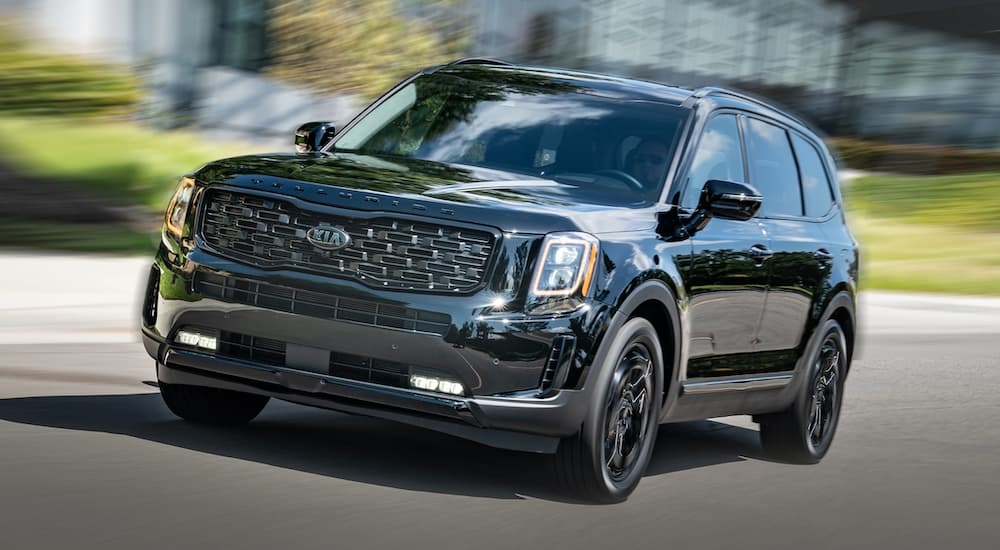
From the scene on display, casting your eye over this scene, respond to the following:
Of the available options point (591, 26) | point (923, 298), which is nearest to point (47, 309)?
point (923, 298)

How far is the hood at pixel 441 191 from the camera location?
267 inches

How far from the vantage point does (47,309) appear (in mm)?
12289

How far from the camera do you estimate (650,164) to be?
7.98m

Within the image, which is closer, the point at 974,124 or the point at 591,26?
the point at 591,26

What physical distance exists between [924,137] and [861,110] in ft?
5.68

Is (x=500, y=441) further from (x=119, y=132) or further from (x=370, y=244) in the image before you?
(x=119, y=132)

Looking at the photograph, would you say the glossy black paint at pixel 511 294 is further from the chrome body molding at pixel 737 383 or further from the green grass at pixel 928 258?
the green grass at pixel 928 258

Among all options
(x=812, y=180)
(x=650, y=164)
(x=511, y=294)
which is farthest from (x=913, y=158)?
(x=511, y=294)

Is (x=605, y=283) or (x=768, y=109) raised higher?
(x=768, y=109)

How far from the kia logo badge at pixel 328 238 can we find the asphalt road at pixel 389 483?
94cm

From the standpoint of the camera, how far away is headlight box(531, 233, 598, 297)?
265 inches

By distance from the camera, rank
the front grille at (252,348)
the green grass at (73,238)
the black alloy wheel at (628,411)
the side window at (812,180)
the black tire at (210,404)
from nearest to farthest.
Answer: the front grille at (252,348) < the black alloy wheel at (628,411) < the black tire at (210,404) < the side window at (812,180) < the green grass at (73,238)

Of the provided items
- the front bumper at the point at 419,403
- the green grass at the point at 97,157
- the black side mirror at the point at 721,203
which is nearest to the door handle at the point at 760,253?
the black side mirror at the point at 721,203

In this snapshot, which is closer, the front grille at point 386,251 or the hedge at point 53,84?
the front grille at point 386,251
